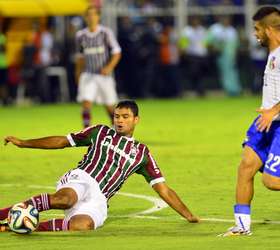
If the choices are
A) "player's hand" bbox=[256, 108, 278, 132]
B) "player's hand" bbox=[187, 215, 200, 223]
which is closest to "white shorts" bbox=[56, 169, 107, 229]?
"player's hand" bbox=[187, 215, 200, 223]

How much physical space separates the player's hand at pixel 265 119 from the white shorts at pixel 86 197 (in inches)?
68.1

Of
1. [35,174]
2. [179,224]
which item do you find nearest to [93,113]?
[35,174]

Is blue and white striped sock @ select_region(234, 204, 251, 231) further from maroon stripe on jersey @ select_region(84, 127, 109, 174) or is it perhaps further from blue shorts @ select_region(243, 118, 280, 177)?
maroon stripe on jersey @ select_region(84, 127, 109, 174)

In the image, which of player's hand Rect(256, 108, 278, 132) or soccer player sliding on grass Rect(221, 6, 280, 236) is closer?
player's hand Rect(256, 108, 278, 132)

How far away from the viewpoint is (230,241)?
406 inches

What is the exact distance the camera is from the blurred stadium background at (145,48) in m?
34.6

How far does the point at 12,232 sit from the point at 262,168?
7.64 feet

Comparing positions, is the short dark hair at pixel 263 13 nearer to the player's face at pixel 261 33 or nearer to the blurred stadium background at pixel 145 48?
the player's face at pixel 261 33

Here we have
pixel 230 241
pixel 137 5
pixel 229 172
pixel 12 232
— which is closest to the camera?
pixel 230 241

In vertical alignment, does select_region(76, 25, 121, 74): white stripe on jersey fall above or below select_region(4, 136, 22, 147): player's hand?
below

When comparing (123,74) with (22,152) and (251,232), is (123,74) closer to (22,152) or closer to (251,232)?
(22,152)

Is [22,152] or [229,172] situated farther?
[22,152]

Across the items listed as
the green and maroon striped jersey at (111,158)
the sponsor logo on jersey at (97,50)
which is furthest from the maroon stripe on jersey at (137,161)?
the sponsor logo on jersey at (97,50)

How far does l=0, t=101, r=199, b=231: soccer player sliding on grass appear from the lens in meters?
11.1
